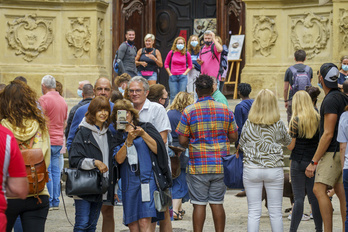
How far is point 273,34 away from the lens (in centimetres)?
1670

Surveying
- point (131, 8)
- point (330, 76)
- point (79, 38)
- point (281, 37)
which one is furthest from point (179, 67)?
point (330, 76)

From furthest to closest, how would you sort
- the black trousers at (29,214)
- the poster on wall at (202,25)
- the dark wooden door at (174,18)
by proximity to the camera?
the dark wooden door at (174,18) < the poster on wall at (202,25) < the black trousers at (29,214)

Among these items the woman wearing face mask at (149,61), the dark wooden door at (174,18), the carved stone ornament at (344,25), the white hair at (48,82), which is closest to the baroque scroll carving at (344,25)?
the carved stone ornament at (344,25)

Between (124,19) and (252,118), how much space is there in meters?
11.8

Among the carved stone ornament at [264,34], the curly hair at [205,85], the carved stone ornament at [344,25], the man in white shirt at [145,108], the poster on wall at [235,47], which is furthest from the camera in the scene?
the poster on wall at [235,47]

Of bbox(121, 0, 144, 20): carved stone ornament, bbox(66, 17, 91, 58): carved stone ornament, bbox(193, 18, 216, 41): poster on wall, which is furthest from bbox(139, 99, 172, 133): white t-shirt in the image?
bbox(193, 18, 216, 41): poster on wall

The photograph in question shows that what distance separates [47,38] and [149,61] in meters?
3.50

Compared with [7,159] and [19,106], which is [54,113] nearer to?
[19,106]

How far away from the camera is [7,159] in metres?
4.39

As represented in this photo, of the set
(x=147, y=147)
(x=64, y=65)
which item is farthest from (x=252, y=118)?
(x=64, y=65)

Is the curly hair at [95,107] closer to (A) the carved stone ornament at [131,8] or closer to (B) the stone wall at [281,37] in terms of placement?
(B) the stone wall at [281,37]

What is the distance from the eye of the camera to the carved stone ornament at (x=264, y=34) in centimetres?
1670

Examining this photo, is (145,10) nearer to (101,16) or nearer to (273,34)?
(101,16)

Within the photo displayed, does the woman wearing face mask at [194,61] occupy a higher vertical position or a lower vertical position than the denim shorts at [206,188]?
higher
